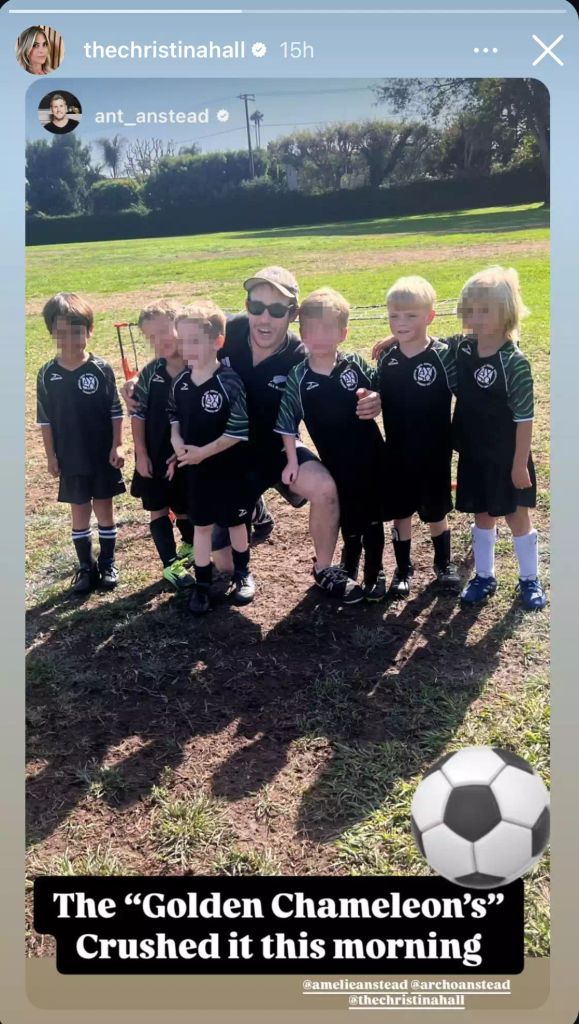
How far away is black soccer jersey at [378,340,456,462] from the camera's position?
3.54 metres

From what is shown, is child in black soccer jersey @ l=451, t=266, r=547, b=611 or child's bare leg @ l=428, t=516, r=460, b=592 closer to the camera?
child in black soccer jersey @ l=451, t=266, r=547, b=611

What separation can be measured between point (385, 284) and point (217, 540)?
1.87m

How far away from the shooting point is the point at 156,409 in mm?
4051

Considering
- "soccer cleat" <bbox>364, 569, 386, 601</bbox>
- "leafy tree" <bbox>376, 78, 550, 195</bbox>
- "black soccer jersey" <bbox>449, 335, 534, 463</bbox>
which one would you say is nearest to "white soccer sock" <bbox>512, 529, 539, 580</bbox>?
"black soccer jersey" <bbox>449, 335, 534, 463</bbox>

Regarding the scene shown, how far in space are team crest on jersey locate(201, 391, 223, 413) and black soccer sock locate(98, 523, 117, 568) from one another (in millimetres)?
861

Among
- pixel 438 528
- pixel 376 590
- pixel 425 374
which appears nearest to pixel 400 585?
pixel 376 590

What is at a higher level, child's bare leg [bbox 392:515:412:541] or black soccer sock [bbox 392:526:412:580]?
child's bare leg [bbox 392:515:412:541]

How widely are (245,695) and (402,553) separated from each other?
1.15 m

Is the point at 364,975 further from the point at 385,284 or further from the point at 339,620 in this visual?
the point at 385,284

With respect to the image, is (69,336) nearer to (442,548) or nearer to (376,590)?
(376,590)

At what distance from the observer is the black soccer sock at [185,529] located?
4562 millimetres

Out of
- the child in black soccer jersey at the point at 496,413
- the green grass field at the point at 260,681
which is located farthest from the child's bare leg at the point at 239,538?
the child in black soccer jersey at the point at 496,413

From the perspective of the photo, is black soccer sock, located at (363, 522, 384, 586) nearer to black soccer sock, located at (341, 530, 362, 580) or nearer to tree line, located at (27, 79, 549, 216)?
black soccer sock, located at (341, 530, 362, 580)

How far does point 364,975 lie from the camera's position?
2.15 m
